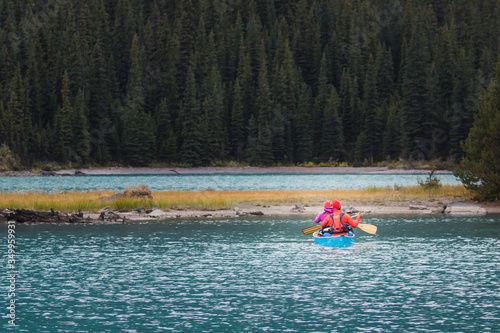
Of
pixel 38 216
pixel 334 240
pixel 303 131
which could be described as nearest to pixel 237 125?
pixel 303 131

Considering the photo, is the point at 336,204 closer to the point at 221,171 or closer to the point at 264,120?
the point at 221,171

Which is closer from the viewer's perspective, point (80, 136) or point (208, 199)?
point (208, 199)

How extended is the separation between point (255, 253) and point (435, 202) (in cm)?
2297

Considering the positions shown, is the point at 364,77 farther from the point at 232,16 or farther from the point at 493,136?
the point at 493,136

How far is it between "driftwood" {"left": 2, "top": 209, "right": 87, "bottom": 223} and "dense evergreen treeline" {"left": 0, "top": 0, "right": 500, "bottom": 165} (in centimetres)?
8362

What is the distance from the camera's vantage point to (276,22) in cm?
16162

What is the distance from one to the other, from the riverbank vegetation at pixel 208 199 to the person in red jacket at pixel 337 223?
15.6 m

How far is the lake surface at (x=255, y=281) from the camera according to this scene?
16.4m

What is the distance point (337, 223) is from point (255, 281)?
324 inches

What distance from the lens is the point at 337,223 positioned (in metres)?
28.6

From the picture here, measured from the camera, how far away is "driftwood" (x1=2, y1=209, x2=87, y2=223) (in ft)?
124

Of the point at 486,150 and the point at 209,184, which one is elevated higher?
the point at 486,150

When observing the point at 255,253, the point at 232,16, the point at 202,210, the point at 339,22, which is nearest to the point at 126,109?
the point at 232,16

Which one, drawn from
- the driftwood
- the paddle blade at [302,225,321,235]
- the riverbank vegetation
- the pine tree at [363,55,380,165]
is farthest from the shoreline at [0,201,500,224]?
the pine tree at [363,55,380,165]
